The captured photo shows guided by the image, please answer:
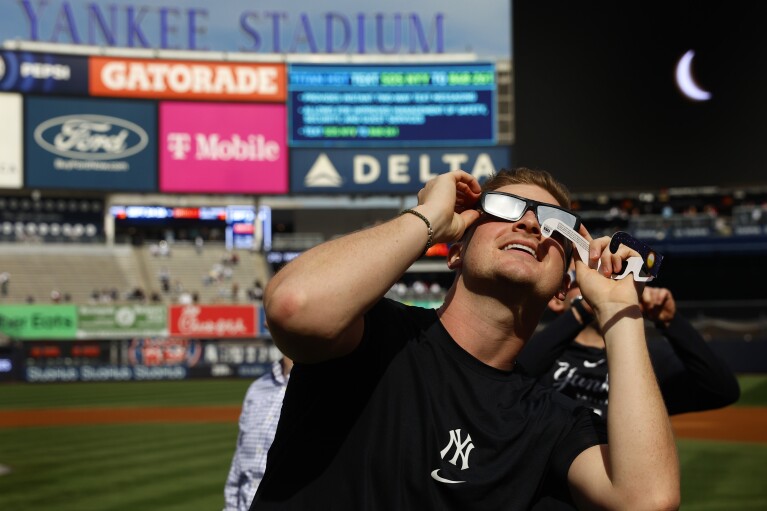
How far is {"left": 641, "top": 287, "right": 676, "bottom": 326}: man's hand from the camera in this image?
4.32 m

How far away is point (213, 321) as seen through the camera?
37969 millimetres

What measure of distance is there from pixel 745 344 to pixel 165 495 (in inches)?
963

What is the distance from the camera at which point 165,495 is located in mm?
10508

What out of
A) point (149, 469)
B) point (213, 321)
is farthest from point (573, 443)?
point (213, 321)

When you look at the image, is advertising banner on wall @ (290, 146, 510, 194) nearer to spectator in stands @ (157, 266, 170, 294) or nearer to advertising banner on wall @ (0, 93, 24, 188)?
spectator in stands @ (157, 266, 170, 294)

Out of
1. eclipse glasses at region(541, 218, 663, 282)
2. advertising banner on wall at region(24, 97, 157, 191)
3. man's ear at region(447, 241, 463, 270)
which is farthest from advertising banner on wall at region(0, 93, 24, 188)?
eclipse glasses at region(541, 218, 663, 282)

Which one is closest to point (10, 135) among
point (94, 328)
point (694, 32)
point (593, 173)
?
point (94, 328)

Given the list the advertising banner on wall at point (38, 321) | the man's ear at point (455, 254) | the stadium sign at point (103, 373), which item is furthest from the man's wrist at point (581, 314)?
the advertising banner on wall at point (38, 321)

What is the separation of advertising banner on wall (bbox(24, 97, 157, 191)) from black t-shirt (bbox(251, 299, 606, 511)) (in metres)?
41.6

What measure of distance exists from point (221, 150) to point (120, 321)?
981cm

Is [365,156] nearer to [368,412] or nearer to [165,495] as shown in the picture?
[165,495]

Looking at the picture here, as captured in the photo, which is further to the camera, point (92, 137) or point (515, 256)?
point (92, 137)

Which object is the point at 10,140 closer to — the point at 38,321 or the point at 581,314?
the point at 38,321

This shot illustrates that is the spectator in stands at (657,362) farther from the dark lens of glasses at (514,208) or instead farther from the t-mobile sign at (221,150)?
the t-mobile sign at (221,150)
